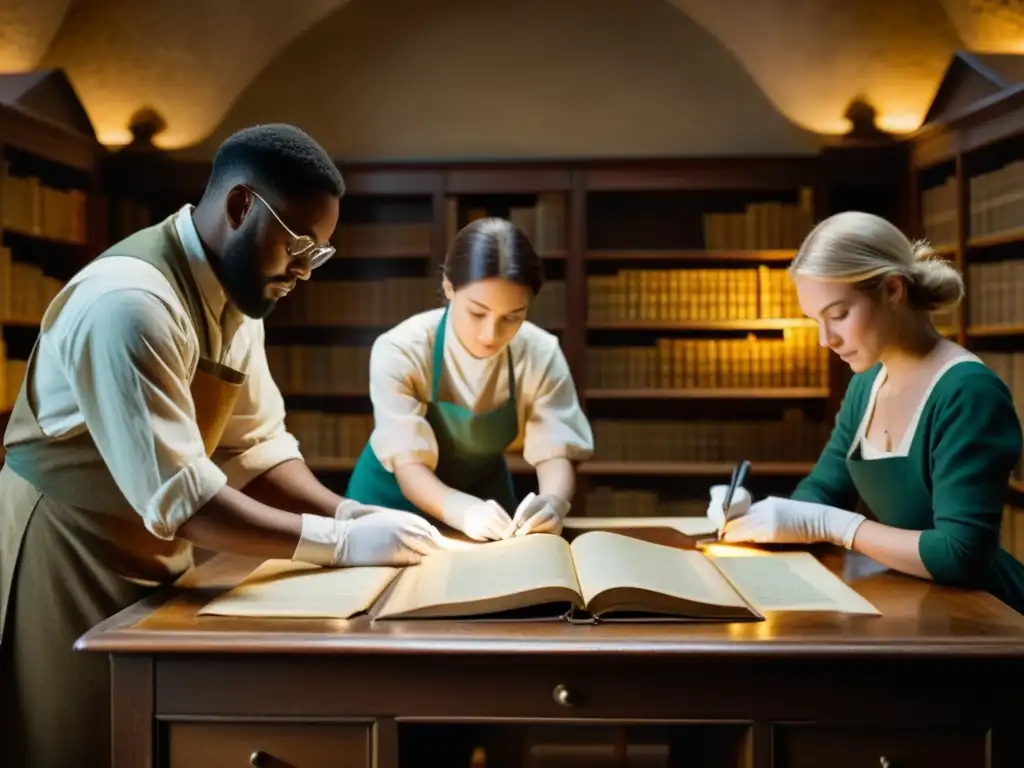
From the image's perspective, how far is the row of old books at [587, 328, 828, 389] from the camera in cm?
478

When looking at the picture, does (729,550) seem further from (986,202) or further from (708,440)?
(708,440)

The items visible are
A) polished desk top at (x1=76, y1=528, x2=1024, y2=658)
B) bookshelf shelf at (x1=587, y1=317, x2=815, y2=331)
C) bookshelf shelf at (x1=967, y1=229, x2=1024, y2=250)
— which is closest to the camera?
polished desk top at (x1=76, y1=528, x2=1024, y2=658)

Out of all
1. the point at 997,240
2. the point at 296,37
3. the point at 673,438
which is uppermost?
the point at 296,37

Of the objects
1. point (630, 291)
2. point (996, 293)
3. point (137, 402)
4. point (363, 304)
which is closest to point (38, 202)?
point (363, 304)

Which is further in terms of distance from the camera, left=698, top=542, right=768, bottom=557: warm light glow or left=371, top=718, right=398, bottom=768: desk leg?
left=698, top=542, right=768, bottom=557: warm light glow

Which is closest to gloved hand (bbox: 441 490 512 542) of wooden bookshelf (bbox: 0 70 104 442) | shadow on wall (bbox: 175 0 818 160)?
wooden bookshelf (bbox: 0 70 104 442)

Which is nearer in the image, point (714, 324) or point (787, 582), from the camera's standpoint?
point (787, 582)

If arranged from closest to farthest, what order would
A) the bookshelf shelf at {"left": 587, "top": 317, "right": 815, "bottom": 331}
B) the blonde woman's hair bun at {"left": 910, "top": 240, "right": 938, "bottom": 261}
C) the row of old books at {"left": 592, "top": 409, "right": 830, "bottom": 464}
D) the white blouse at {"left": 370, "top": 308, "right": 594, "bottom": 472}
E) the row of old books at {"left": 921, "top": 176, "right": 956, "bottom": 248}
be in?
1. the blonde woman's hair bun at {"left": 910, "top": 240, "right": 938, "bottom": 261}
2. the white blouse at {"left": 370, "top": 308, "right": 594, "bottom": 472}
3. the row of old books at {"left": 921, "top": 176, "right": 956, "bottom": 248}
4. the bookshelf shelf at {"left": 587, "top": 317, "right": 815, "bottom": 331}
5. the row of old books at {"left": 592, "top": 409, "right": 830, "bottom": 464}

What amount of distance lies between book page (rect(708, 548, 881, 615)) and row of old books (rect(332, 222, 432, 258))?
3.29 m

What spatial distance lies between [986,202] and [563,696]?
3.55 m

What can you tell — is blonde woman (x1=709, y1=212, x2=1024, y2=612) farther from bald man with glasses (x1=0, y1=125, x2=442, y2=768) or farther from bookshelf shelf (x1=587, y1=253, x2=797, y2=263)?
bookshelf shelf (x1=587, y1=253, x2=797, y2=263)

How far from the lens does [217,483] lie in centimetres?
140

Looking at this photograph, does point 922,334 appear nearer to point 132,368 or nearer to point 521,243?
point 521,243

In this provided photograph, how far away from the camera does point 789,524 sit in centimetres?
183
